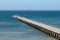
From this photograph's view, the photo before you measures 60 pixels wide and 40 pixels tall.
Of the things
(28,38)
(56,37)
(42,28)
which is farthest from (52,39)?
(42,28)

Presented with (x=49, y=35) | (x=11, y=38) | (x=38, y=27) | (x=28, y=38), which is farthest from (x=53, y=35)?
(x=38, y=27)

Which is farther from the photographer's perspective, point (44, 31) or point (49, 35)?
point (44, 31)

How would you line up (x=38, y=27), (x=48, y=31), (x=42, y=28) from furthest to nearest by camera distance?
1. (x=38, y=27)
2. (x=42, y=28)
3. (x=48, y=31)

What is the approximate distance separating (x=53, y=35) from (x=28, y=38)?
9.97 feet

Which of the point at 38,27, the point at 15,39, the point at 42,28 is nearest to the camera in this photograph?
the point at 15,39

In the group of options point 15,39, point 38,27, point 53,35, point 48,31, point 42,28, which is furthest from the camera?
point 38,27

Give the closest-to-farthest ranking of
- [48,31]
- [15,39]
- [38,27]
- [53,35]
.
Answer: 1. [15,39]
2. [53,35]
3. [48,31]
4. [38,27]

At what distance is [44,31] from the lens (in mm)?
30859

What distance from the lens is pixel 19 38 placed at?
84.3 ft

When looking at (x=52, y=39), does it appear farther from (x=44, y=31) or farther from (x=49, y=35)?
(x=44, y=31)

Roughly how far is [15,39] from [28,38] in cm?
154

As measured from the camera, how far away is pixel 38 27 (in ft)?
115

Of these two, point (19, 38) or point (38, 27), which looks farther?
point (38, 27)

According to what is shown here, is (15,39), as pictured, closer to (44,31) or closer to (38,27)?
(44,31)
